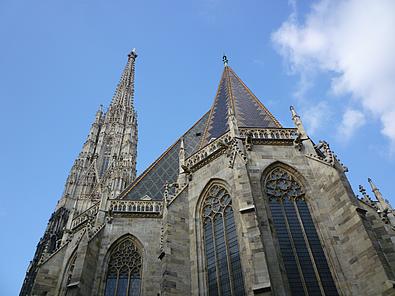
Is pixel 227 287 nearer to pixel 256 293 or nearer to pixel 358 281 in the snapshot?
pixel 256 293

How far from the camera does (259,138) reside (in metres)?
11.2

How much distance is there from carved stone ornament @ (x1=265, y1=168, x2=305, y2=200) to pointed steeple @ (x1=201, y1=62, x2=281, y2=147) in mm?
2358

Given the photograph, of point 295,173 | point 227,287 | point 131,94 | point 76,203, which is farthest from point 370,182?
point 131,94

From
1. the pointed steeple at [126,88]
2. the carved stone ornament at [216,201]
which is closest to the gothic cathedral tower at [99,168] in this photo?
the pointed steeple at [126,88]

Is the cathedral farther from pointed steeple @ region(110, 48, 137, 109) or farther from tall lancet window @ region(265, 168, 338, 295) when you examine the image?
pointed steeple @ region(110, 48, 137, 109)

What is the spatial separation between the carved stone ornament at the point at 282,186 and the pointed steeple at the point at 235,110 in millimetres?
2358

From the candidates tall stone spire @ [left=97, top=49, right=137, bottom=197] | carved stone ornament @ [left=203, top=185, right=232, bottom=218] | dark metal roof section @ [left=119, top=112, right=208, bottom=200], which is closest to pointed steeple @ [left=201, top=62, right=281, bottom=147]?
dark metal roof section @ [left=119, top=112, right=208, bottom=200]

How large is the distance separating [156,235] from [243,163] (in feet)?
14.9

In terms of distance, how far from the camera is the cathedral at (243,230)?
820cm

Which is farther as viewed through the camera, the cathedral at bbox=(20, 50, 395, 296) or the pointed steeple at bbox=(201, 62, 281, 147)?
the pointed steeple at bbox=(201, 62, 281, 147)

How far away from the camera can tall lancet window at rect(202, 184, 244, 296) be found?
8750 mm

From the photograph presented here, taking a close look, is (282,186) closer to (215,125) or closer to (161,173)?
(215,125)

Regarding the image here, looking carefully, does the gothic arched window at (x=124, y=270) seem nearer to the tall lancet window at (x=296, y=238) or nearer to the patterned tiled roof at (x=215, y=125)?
the patterned tiled roof at (x=215, y=125)

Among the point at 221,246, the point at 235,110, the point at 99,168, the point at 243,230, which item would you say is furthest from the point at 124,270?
the point at 99,168
